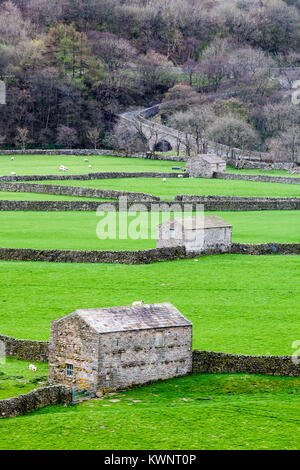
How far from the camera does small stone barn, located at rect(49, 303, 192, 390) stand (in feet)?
100

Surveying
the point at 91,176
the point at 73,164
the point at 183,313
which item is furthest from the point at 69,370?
the point at 73,164

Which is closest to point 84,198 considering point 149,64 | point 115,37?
point 149,64

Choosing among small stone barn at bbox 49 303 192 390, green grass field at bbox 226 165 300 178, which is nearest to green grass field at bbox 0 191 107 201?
green grass field at bbox 226 165 300 178

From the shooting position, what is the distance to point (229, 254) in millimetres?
57000

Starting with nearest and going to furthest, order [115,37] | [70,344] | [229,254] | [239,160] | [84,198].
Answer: [70,344] < [229,254] < [84,198] < [239,160] < [115,37]

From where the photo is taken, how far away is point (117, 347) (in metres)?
30.8

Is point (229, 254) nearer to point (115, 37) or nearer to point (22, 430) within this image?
point (22, 430)

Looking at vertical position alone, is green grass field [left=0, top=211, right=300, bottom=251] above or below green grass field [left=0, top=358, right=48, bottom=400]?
above

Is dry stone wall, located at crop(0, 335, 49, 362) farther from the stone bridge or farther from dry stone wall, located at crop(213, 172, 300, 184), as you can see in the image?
the stone bridge

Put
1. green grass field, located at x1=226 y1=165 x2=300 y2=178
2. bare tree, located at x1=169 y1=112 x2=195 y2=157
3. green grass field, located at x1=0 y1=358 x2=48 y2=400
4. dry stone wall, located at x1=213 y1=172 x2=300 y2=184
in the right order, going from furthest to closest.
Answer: bare tree, located at x1=169 y1=112 x2=195 y2=157
green grass field, located at x1=226 y1=165 x2=300 y2=178
dry stone wall, located at x1=213 y1=172 x2=300 y2=184
green grass field, located at x1=0 y1=358 x2=48 y2=400

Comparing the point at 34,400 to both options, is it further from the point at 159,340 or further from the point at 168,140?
the point at 168,140

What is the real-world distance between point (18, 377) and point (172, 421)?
263 inches

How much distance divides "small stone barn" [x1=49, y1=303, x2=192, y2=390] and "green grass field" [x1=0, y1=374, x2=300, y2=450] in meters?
0.72

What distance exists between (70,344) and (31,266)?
20.9 metres
